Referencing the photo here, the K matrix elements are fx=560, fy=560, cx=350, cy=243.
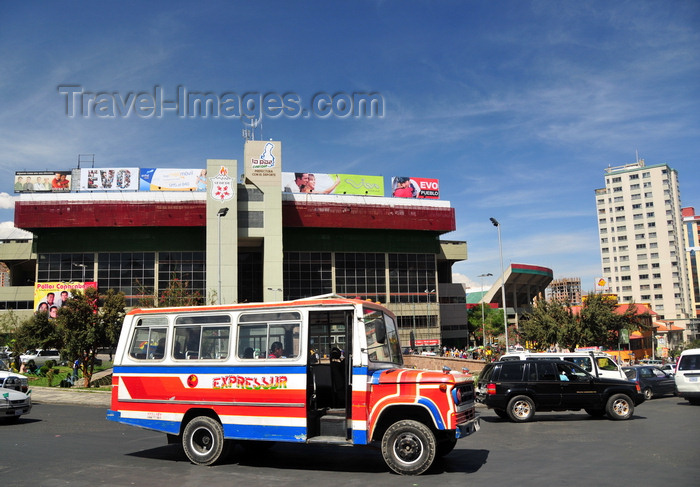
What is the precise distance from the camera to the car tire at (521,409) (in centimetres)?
1648

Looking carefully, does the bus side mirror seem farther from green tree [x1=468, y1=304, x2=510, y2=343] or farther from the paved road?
green tree [x1=468, y1=304, x2=510, y2=343]

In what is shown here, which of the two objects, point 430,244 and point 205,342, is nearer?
point 205,342

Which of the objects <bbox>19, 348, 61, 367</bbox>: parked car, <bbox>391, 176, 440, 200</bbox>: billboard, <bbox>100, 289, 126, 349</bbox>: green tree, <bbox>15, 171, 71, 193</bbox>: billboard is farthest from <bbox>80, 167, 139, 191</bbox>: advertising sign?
<bbox>100, 289, 126, 349</bbox>: green tree

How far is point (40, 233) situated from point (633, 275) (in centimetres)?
12035

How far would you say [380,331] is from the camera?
10555 millimetres

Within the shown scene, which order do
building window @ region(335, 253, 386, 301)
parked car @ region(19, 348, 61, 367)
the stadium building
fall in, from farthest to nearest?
building window @ region(335, 253, 386, 301) < the stadium building < parked car @ region(19, 348, 61, 367)

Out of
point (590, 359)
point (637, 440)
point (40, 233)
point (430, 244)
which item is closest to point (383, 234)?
point (430, 244)

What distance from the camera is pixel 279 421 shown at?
1029 centimetres

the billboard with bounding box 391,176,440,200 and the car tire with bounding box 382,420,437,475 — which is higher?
the billboard with bounding box 391,176,440,200

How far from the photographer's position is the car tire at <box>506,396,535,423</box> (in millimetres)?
16484

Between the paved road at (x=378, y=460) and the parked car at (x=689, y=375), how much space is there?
16.7ft

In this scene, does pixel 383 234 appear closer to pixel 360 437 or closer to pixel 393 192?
pixel 393 192

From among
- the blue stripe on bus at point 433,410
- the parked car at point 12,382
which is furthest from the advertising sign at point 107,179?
the blue stripe on bus at point 433,410

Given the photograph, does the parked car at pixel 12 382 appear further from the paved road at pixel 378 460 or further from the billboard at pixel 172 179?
the billboard at pixel 172 179
